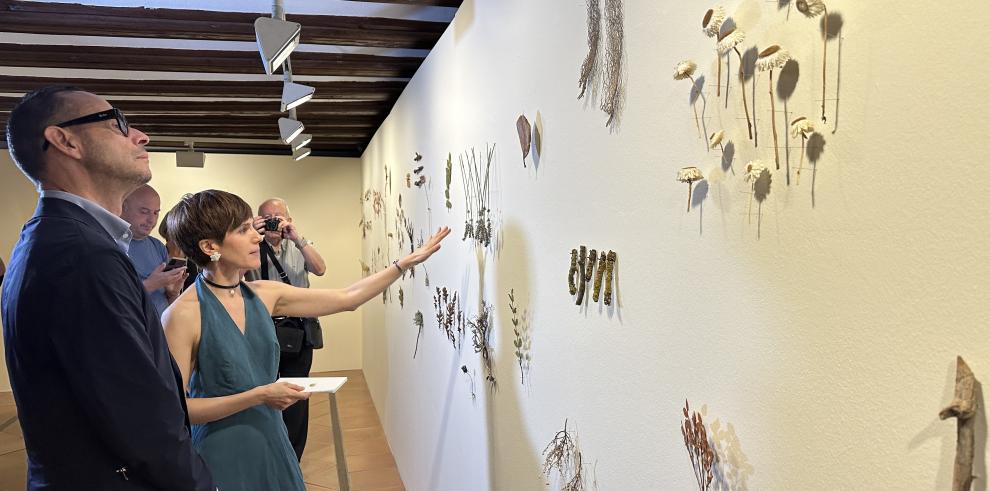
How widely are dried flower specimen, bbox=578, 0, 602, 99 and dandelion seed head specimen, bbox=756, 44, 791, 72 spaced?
0.61 meters

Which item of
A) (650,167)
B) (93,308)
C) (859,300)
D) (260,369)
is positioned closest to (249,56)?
(260,369)

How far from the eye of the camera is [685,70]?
1.07m

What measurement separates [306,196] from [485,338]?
6.61 m

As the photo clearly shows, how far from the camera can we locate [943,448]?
27.3 inches

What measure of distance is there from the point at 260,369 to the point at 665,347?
1.35 meters

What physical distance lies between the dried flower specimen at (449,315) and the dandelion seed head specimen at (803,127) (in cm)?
209

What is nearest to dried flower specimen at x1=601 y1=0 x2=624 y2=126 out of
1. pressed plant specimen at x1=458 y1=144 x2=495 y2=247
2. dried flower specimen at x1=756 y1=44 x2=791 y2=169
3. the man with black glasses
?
dried flower specimen at x1=756 y1=44 x2=791 y2=169

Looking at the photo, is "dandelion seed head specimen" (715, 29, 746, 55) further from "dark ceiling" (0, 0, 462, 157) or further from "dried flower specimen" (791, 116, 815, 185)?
"dark ceiling" (0, 0, 462, 157)

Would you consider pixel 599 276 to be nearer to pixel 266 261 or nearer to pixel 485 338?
pixel 485 338

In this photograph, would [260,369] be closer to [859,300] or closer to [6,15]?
[859,300]

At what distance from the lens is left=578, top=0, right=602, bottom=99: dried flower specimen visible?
1442 mm

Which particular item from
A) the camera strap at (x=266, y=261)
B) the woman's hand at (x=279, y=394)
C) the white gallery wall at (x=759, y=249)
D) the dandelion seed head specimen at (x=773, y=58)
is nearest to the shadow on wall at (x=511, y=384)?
the white gallery wall at (x=759, y=249)

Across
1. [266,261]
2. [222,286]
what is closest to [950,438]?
[222,286]

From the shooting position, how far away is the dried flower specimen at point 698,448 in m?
1.08
